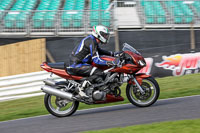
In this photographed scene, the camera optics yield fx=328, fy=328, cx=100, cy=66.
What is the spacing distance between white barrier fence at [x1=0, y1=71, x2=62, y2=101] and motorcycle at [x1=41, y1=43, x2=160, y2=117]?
4.14 meters

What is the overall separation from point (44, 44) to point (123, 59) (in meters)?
6.74

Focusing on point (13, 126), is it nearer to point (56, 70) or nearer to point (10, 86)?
point (56, 70)

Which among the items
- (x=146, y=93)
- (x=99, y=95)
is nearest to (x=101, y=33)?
(x=99, y=95)

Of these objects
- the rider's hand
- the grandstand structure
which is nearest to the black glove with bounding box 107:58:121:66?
the rider's hand

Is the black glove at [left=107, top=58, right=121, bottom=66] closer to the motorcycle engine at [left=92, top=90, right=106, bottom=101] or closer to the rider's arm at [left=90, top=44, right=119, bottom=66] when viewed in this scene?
the rider's arm at [left=90, top=44, right=119, bottom=66]

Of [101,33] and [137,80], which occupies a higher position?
[101,33]

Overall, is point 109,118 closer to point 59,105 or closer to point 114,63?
point 114,63

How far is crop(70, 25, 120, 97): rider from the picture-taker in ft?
21.7

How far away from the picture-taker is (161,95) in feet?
28.0

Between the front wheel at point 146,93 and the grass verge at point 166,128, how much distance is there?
1435 millimetres

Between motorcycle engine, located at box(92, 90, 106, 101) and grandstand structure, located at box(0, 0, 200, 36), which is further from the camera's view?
grandstand structure, located at box(0, 0, 200, 36)

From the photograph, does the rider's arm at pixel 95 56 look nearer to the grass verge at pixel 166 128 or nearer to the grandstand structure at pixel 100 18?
the grass verge at pixel 166 128

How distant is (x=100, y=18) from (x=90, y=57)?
7099 millimetres

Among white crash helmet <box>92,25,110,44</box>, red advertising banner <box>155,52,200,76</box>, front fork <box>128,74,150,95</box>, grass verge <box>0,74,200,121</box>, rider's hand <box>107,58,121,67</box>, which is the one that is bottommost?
grass verge <box>0,74,200,121</box>
